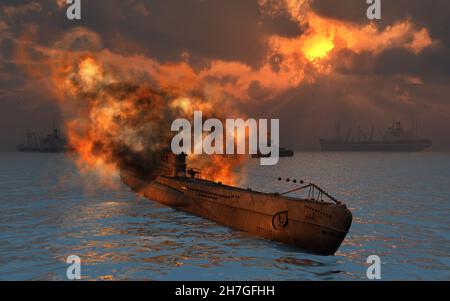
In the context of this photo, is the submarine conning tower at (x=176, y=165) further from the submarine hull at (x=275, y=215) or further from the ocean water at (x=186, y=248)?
the submarine hull at (x=275, y=215)

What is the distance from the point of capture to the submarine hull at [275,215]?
27344mm

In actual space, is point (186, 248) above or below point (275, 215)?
below

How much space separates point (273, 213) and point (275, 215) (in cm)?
35

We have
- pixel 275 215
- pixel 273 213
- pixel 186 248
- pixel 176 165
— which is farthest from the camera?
pixel 176 165

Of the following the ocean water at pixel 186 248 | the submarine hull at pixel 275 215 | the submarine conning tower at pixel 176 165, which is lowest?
the ocean water at pixel 186 248

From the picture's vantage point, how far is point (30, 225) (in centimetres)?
4000

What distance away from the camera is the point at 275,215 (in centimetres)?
3108

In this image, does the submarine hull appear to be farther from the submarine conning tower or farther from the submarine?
the submarine conning tower

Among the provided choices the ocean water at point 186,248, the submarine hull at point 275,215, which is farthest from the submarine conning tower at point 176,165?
the submarine hull at point 275,215

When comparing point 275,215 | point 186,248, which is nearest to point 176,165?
point 186,248

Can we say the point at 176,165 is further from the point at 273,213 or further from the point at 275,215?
the point at 275,215

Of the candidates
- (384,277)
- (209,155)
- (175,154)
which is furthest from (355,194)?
(384,277)
